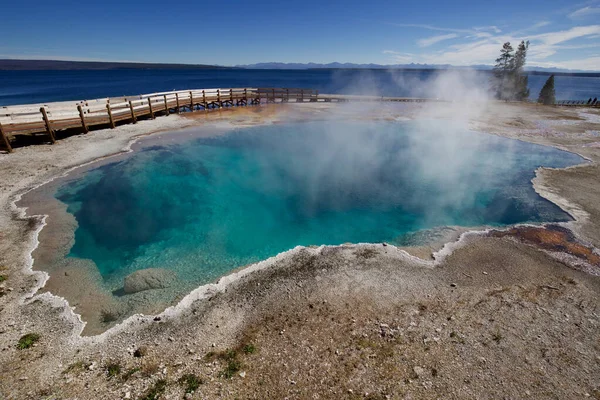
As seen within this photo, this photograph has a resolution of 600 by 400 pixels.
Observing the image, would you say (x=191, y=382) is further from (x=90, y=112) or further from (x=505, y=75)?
(x=505, y=75)

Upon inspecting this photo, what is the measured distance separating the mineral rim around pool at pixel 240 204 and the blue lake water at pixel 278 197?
0.24 feet

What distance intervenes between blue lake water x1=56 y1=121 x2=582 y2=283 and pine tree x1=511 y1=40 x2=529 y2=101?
151 ft

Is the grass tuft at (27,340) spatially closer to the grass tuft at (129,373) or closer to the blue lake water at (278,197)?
the grass tuft at (129,373)

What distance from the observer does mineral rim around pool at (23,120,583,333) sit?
9820 millimetres

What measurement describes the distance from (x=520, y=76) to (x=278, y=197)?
6910 centimetres

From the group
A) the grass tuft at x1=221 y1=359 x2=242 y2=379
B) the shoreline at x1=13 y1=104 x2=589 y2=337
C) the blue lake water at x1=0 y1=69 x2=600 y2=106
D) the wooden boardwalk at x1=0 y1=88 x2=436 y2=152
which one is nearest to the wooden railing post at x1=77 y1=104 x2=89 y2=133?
the wooden boardwalk at x1=0 y1=88 x2=436 y2=152

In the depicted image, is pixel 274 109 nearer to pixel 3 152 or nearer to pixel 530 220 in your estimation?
pixel 3 152

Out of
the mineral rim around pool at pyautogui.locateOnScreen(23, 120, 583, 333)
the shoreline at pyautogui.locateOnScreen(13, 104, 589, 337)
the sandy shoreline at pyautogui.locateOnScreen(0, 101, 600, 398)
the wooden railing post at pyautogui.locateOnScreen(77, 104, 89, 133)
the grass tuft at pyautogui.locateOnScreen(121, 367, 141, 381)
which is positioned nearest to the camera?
the grass tuft at pyautogui.locateOnScreen(121, 367, 141, 381)

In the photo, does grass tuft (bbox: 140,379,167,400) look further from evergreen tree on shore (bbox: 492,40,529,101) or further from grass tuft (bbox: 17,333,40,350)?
evergreen tree on shore (bbox: 492,40,529,101)

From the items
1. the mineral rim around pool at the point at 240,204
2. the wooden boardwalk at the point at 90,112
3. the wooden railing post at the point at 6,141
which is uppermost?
the wooden boardwalk at the point at 90,112

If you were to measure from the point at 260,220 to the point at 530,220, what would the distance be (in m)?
11.8

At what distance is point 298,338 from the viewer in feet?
22.5

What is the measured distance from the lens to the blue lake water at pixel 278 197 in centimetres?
1159

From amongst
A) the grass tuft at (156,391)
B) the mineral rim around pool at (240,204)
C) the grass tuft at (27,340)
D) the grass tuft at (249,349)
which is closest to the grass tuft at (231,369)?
the grass tuft at (249,349)
